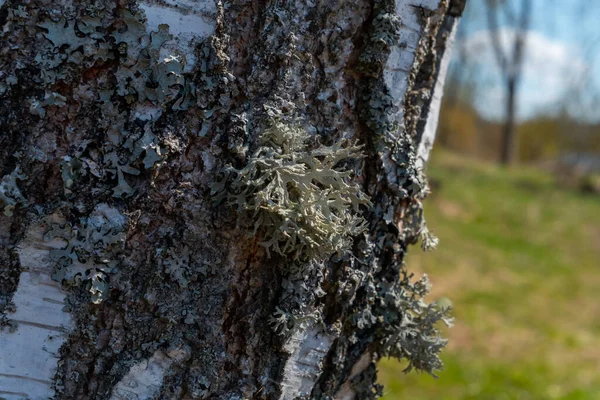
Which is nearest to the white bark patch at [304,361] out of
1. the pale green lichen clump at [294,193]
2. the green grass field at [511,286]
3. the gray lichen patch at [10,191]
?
the pale green lichen clump at [294,193]

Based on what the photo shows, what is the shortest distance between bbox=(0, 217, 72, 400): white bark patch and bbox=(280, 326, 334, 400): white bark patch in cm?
39

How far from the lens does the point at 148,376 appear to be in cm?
95

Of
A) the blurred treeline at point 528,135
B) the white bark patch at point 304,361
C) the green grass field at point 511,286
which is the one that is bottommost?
the white bark patch at point 304,361

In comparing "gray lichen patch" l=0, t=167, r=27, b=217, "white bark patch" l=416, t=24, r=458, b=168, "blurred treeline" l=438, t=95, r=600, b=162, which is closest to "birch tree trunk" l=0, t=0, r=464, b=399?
"gray lichen patch" l=0, t=167, r=27, b=217

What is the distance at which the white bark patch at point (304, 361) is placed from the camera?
1.03 metres

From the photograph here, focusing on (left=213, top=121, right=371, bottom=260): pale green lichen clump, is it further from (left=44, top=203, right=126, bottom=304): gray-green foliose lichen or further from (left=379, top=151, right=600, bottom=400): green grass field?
(left=379, top=151, right=600, bottom=400): green grass field

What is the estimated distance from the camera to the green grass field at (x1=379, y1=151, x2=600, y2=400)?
165 inches

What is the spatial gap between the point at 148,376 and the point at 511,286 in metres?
6.45

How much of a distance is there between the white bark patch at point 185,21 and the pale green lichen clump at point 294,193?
191 mm

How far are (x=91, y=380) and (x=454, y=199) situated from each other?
937 cm

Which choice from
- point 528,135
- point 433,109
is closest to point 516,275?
point 433,109

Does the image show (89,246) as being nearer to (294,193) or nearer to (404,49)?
(294,193)

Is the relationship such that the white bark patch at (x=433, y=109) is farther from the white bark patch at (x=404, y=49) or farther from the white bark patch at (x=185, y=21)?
the white bark patch at (x=185, y=21)

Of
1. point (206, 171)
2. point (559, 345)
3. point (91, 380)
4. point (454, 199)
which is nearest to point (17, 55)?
point (206, 171)
